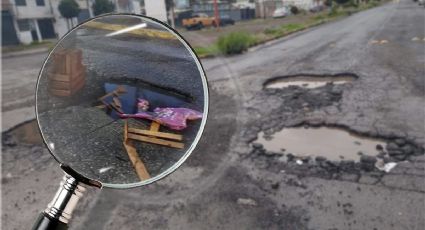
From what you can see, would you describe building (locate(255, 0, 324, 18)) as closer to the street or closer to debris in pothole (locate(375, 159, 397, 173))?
the street

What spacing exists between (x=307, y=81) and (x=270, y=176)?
4.75 meters

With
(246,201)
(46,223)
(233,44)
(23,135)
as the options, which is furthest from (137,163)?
(233,44)

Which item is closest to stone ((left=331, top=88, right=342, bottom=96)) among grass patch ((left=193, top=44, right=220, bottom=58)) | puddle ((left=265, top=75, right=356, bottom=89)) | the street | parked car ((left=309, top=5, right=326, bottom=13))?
the street

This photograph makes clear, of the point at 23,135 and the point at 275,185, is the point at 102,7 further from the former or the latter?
the point at 23,135

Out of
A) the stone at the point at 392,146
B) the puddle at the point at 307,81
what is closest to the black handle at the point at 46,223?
the stone at the point at 392,146

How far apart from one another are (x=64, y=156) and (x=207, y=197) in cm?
316

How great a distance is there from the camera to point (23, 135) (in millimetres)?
6754

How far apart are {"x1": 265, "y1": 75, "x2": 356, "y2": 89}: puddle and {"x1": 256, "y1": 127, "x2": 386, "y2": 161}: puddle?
2539 millimetres

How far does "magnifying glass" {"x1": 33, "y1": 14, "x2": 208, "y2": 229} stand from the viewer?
2.91ft

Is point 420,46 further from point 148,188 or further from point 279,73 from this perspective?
point 148,188

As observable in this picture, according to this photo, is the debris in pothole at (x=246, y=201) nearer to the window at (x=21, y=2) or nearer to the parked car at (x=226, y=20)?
the window at (x=21, y=2)

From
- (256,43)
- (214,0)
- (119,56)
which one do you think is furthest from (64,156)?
(214,0)

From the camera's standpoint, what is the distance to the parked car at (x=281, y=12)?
70.4 ft

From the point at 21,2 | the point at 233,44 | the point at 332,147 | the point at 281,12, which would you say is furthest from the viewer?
A: the point at 281,12
